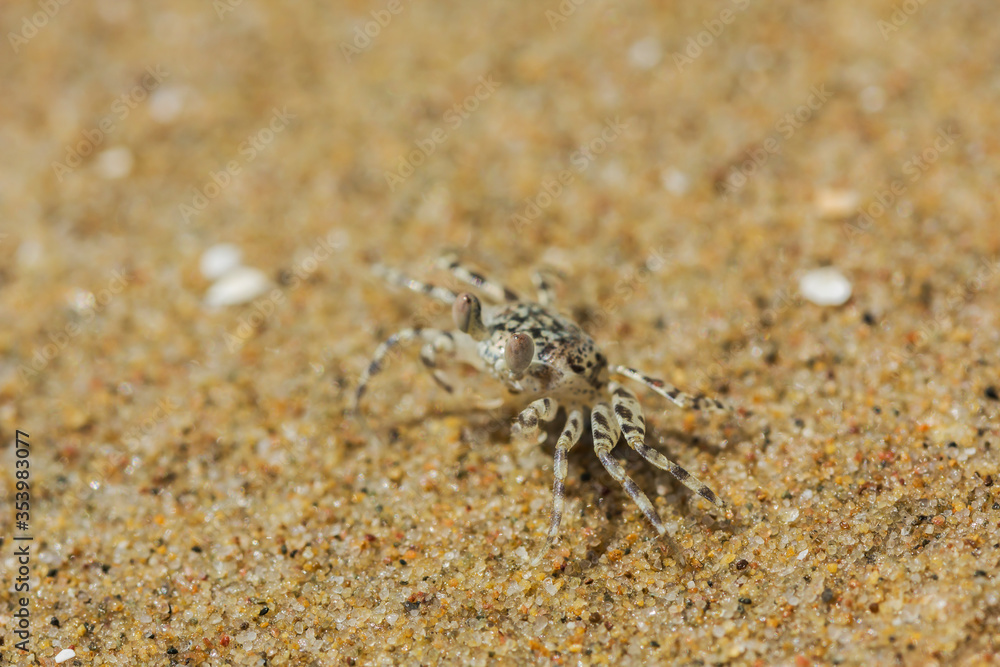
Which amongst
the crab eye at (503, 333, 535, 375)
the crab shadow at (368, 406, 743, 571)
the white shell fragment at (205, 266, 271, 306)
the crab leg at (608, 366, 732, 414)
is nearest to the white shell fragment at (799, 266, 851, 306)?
the crab leg at (608, 366, 732, 414)

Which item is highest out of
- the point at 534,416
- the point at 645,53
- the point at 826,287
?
the point at 645,53

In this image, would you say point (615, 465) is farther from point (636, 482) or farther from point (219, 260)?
point (219, 260)

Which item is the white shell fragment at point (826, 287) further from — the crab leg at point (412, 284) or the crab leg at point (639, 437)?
the crab leg at point (412, 284)

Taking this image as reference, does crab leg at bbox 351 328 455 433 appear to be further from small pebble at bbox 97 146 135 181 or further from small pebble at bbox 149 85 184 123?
small pebble at bbox 149 85 184 123

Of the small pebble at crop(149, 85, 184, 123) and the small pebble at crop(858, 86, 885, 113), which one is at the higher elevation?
the small pebble at crop(149, 85, 184, 123)

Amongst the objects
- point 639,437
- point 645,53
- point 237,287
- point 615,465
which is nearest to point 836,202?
point 645,53

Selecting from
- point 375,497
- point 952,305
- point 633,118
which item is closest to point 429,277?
point 375,497
